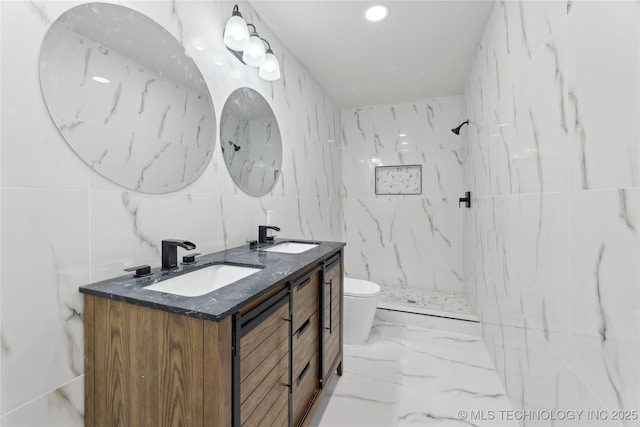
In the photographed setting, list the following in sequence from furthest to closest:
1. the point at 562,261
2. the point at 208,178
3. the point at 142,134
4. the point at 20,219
Answer: the point at 208,178
the point at 142,134
the point at 562,261
the point at 20,219

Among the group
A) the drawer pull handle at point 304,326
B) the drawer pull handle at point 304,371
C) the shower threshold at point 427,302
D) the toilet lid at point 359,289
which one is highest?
the drawer pull handle at point 304,326

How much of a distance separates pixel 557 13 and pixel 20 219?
1906mm

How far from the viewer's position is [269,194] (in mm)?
2021

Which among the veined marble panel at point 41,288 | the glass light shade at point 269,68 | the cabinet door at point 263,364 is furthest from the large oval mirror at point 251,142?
the cabinet door at point 263,364

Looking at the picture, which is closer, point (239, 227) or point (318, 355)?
point (318, 355)

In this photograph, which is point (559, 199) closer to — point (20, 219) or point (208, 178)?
point (208, 178)

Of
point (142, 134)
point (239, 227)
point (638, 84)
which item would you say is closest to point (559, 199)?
point (638, 84)

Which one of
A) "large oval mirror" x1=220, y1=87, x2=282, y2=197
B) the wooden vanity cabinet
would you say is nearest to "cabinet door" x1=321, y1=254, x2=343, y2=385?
the wooden vanity cabinet

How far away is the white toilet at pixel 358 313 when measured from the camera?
90.0 inches

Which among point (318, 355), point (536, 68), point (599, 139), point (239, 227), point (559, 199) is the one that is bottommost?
point (318, 355)

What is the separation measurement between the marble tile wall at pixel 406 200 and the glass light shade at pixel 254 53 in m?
2.16

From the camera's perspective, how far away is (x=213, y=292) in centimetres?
87

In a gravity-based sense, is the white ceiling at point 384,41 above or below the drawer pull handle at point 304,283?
above

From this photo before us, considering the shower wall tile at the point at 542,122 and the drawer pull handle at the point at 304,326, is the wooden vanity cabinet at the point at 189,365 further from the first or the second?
the shower wall tile at the point at 542,122
